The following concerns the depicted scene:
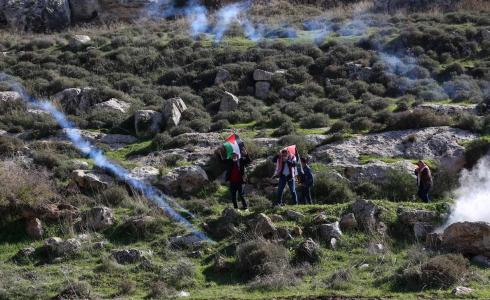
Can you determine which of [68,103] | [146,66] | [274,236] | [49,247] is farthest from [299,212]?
[146,66]

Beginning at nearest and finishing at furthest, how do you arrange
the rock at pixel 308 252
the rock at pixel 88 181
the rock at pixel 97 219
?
the rock at pixel 308 252 → the rock at pixel 97 219 → the rock at pixel 88 181

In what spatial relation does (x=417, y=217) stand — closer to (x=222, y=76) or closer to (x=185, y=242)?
(x=185, y=242)

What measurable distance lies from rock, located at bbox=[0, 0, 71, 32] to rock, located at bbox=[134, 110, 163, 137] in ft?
66.2

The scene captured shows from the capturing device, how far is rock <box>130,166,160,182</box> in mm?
18805

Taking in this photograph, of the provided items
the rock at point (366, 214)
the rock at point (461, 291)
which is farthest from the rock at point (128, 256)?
the rock at point (461, 291)

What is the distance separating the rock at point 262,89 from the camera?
1127 inches

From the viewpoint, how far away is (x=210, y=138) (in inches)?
883

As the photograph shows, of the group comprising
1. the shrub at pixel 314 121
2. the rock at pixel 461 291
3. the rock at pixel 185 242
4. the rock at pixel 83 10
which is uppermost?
the rock at pixel 83 10

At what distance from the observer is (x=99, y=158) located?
68.7 feet

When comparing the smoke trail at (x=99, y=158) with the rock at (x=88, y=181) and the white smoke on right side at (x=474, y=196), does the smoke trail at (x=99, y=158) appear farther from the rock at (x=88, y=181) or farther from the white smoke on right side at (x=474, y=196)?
the white smoke on right side at (x=474, y=196)

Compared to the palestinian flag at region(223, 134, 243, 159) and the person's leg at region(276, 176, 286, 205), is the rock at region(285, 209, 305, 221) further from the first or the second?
the palestinian flag at region(223, 134, 243, 159)

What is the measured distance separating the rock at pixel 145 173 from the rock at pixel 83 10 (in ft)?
87.8

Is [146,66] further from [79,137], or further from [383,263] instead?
[383,263]

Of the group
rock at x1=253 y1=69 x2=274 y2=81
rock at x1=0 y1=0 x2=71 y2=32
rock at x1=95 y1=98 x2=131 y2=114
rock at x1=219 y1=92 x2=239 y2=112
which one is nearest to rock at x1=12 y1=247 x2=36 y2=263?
rock at x1=95 y1=98 x2=131 y2=114
